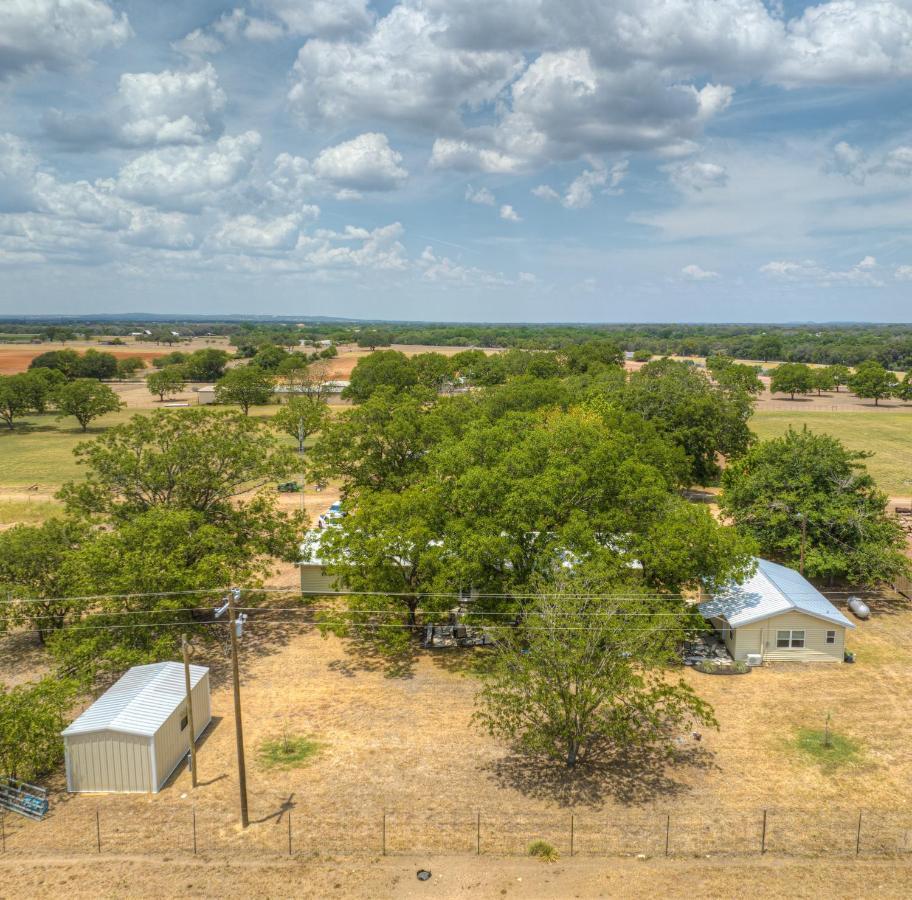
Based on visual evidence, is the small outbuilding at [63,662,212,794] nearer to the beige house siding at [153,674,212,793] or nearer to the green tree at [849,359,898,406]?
the beige house siding at [153,674,212,793]

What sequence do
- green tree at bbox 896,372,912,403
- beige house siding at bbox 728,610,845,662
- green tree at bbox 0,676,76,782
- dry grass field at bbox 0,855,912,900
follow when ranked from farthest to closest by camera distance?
green tree at bbox 896,372,912,403
beige house siding at bbox 728,610,845,662
green tree at bbox 0,676,76,782
dry grass field at bbox 0,855,912,900

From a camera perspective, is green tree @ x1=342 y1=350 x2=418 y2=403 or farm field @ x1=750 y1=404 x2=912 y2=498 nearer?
farm field @ x1=750 y1=404 x2=912 y2=498

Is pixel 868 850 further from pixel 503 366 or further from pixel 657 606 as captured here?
pixel 503 366

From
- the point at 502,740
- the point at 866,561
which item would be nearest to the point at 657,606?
the point at 502,740

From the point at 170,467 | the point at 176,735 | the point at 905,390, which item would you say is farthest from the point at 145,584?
the point at 905,390

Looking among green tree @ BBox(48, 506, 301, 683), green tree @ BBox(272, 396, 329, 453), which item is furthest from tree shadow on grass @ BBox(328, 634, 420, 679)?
green tree @ BBox(272, 396, 329, 453)

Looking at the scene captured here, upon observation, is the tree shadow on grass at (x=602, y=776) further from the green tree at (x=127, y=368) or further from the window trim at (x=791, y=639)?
the green tree at (x=127, y=368)

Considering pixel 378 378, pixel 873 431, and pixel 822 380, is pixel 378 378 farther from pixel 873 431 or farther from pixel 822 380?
pixel 822 380
